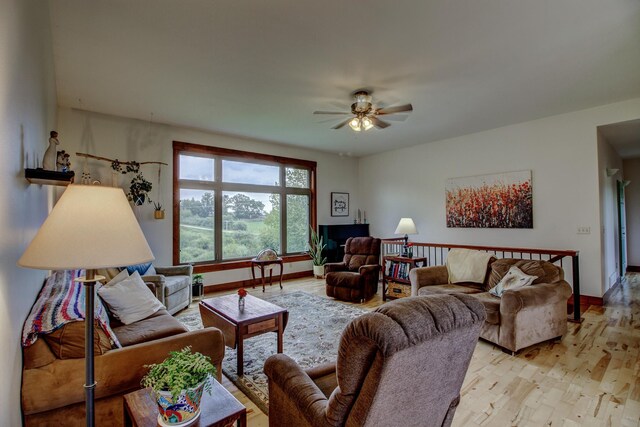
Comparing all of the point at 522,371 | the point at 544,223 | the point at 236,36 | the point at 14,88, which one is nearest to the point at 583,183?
the point at 544,223

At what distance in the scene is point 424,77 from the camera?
345 cm

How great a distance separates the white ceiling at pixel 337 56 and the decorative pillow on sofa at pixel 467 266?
206cm

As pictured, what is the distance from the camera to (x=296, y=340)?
334cm

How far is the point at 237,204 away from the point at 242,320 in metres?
3.70

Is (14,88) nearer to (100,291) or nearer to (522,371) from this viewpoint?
(100,291)

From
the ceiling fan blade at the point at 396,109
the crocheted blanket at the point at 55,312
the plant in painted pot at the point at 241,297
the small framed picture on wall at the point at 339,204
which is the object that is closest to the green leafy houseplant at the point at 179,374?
the crocheted blanket at the point at 55,312

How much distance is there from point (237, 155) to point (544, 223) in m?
5.43

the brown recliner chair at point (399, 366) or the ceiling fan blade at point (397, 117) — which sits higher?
the ceiling fan blade at point (397, 117)

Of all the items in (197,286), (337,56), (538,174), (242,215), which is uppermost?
(337,56)

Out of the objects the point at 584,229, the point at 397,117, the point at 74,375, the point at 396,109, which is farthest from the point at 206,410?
the point at 584,229

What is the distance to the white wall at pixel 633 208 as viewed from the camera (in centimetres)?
724

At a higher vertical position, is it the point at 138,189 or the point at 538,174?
the point at 538,174

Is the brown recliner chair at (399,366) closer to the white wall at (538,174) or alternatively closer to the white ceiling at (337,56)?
the white ceiling at (337,56)

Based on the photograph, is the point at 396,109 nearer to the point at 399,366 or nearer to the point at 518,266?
Result: the point at 518,266
